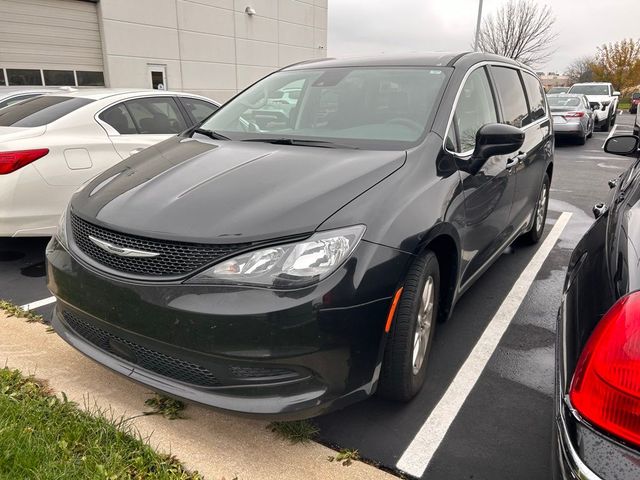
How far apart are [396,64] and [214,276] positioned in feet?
7.10

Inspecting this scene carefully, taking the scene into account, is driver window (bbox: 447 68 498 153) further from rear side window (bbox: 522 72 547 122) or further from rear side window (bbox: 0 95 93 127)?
rear side window (bbox: 0 95 93 127)

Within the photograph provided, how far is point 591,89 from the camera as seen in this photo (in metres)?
20.8

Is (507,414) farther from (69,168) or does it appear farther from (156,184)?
(69,168)

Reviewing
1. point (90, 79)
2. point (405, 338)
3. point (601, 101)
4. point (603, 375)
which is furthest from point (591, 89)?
point (603, 375)

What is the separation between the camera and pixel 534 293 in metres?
4.17

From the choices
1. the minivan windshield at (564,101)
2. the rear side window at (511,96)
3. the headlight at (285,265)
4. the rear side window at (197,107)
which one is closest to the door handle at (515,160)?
the rear side window at (511,96)

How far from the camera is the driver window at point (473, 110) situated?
3.03 m

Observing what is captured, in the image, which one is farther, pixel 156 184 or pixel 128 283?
pixel 156 184

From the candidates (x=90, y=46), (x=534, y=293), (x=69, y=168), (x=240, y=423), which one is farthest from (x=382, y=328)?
(x=90, y=46)

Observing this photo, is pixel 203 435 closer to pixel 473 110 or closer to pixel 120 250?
pixel 120 250

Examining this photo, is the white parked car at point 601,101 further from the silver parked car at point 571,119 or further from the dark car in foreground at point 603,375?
the dark car in foreground at point 603,375

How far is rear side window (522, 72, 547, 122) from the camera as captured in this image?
15.2ft

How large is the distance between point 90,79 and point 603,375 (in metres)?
17.5

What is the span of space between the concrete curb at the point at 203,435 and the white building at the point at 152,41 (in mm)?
14067
